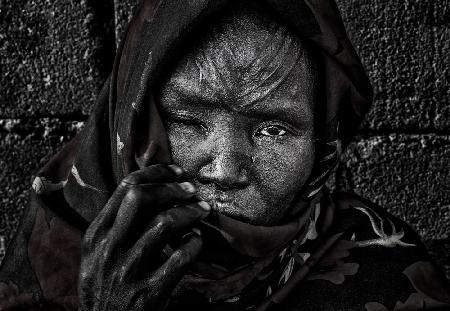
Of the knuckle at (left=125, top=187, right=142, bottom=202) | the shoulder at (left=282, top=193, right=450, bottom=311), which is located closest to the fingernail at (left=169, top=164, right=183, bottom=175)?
the knuckle at (left=125, top=187, right=142, bottom=202)

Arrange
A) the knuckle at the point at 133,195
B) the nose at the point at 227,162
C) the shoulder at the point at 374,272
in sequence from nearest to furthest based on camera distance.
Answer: the knuckle at the point at 133,195
the nose at the point at 227,162
the shoulder at the point at 374,272

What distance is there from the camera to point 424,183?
2.29 m

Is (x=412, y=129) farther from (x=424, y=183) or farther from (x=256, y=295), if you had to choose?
(x=256, y=295)

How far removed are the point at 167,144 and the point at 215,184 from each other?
0.13m

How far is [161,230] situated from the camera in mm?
1271

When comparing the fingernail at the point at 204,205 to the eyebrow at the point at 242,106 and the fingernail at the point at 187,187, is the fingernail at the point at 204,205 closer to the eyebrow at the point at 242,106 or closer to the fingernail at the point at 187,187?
the fingernail at the point at 187,187

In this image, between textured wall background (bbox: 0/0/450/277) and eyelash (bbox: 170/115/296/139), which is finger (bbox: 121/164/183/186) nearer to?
eyelash (bbox: 170/115/296/139)

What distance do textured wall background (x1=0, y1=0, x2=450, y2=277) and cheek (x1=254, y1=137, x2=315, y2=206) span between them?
2.68 feet

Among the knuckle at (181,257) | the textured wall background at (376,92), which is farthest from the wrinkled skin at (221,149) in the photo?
the textured wall background at (376,92)

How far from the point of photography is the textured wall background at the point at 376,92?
222cm

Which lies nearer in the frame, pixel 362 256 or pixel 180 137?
pixel 180 137

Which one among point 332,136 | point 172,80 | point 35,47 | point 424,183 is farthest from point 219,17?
point 424,183

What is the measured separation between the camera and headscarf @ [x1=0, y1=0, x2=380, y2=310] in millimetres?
1412

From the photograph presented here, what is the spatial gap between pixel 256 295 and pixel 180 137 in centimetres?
40
